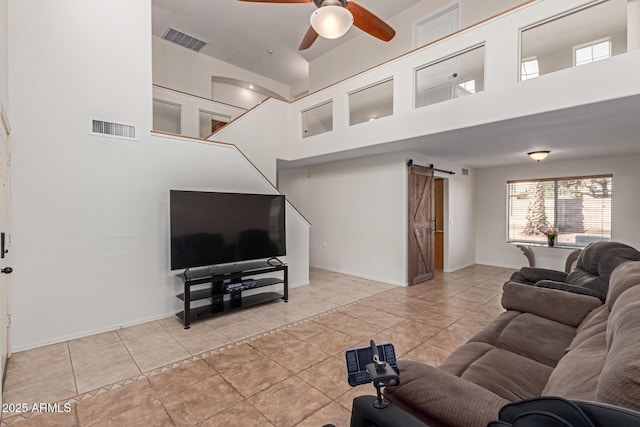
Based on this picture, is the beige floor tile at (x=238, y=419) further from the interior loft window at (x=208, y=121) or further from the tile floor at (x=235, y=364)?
the interior loft window at (x=208, y=121)

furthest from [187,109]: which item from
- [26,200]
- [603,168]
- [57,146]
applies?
[603,168]

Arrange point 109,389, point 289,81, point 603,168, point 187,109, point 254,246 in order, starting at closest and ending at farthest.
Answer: point 109,389
point 254,246
point 603,168
point 187,109
point 289,81

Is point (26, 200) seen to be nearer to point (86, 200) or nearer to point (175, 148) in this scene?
point (86, 200)

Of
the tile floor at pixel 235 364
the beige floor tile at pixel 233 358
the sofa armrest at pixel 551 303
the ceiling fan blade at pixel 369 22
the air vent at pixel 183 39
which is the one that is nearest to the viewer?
the tile floor at pixel 235 364

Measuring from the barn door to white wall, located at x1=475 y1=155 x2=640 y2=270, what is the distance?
2.21 meters

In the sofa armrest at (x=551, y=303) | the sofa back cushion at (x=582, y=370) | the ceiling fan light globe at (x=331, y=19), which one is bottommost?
the sofa armrest at (x=551, y=303)

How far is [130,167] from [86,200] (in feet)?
1.90

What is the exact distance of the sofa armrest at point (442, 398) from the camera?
1039mm

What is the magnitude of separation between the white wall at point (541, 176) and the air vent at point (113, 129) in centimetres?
704

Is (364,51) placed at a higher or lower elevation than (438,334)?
higher

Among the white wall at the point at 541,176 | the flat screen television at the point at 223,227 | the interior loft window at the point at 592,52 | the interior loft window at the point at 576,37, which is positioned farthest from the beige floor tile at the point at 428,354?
the white wall at the point at 541,176

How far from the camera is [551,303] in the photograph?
2391 millimetres

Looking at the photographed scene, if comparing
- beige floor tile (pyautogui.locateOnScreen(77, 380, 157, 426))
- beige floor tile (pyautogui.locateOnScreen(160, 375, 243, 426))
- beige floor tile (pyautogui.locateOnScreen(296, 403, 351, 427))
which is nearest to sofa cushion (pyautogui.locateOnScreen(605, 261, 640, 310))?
beige floor tile (pyautogui.locateOnScreen(296, 403, 351, 427))

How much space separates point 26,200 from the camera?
2.99 meters
